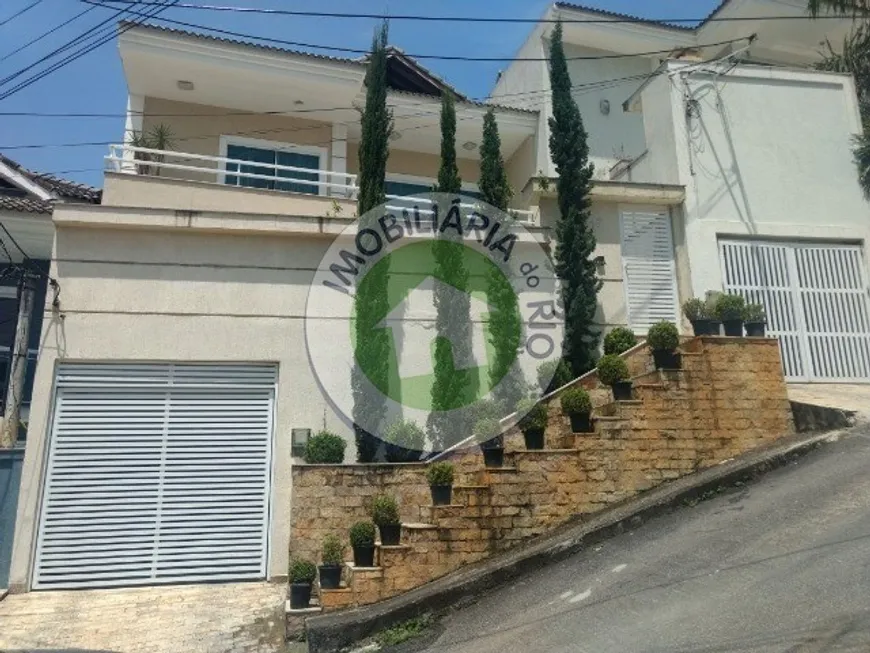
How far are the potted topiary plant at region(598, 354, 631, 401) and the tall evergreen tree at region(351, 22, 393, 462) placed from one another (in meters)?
3.16

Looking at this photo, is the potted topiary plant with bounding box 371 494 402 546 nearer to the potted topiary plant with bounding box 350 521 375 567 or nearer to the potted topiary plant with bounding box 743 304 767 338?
the potted topiary plant with bounding box 350 521 375 567

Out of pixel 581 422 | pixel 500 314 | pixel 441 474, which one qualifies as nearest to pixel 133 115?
pixel 500 314

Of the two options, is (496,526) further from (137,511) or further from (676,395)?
(137,511)

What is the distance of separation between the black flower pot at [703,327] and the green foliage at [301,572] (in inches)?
236

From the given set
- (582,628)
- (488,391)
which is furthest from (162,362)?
(582,628)

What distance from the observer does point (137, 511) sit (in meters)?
8.18

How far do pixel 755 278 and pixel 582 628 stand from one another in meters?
7.79

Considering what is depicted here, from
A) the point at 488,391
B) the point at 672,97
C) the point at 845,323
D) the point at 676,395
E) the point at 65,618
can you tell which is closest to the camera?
the point at 65,618

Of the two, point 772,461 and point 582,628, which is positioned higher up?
point 772,461

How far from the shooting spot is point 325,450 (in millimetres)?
7945

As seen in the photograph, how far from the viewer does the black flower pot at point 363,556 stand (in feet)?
21.6

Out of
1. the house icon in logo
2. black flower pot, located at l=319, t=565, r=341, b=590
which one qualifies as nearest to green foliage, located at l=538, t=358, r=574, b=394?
the house icon in logo

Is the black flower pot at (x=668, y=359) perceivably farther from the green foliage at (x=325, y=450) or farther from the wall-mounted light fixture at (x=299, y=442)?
the wall-mounted light fixture at (x=299, y=442)

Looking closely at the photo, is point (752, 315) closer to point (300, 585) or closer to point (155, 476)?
point (300, 585)
